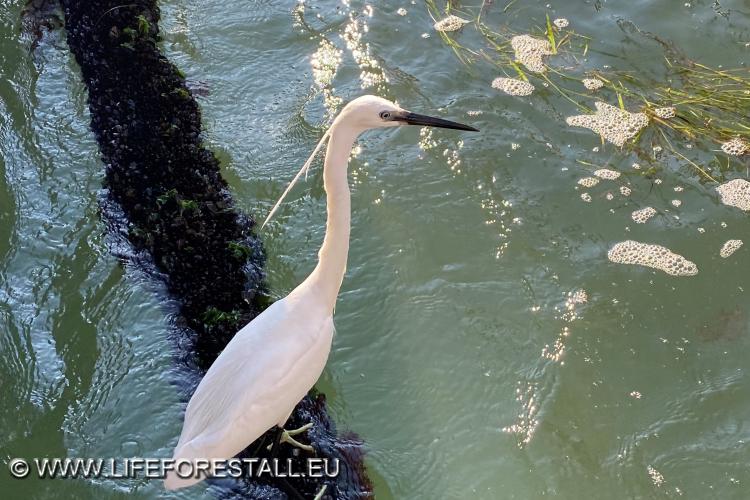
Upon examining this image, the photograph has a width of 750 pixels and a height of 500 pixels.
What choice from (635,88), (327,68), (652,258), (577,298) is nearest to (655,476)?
(577,298)

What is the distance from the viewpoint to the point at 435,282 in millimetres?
4559

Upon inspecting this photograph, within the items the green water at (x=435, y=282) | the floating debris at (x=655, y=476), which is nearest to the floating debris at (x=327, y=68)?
the green water at (x=435, y=282)

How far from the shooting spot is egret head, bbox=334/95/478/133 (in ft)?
10.5

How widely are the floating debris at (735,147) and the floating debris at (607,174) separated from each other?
755mm

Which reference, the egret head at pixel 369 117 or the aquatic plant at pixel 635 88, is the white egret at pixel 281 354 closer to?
the egret head at pixel 369 117

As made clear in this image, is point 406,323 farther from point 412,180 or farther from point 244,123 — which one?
point 244,123

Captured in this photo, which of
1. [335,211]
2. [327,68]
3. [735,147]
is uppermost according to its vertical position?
[335,211]

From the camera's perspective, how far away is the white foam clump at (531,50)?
577 cm

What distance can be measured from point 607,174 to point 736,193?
0.79m

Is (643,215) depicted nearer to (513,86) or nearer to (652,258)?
(652,258)

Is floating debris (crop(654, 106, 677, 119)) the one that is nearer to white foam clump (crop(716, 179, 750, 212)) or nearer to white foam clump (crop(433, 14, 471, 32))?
white foam clump (crop(716, 179, 750, 212))

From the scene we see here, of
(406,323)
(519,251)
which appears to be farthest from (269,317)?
(519,251)

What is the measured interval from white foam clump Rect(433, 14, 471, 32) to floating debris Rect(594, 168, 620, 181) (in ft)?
5.72

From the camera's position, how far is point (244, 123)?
5.49 meters
